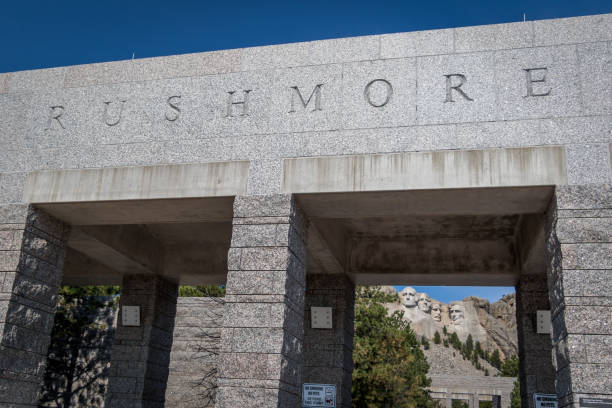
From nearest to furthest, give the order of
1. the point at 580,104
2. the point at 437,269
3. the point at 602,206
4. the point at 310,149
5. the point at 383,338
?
the point at 602,206 < the point at 580,104 < the point at 310,149 < the point at 437,269 < the point at 383,338

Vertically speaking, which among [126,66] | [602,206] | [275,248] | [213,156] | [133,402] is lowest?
[133,402]

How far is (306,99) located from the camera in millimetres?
8391

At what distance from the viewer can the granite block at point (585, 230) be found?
6.95 meters

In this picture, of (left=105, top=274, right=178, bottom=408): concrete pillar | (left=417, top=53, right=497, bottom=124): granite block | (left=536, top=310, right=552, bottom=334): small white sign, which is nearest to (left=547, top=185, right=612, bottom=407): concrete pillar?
(left=417, top=53, right=497, bottom=124): granite block

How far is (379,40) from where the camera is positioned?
8.46 m

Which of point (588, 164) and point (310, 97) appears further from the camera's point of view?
point (310, 97)

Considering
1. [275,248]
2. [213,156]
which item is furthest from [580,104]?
[213,156]

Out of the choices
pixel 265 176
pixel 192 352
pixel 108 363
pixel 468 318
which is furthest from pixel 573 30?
pixel 468 318

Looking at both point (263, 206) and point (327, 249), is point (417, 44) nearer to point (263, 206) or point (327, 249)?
point (263, 206)

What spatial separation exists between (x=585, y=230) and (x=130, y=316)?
914 centimetres

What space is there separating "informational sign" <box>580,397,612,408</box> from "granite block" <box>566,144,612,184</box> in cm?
254

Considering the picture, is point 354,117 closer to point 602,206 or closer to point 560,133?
point 560,133

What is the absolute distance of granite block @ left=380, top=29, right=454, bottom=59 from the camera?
8.19m

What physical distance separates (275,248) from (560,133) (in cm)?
394
